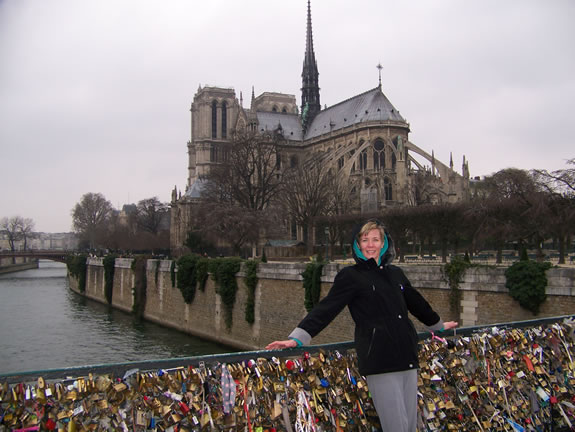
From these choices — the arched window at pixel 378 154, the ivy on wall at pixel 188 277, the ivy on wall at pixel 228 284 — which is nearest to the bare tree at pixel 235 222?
the ivy on wall at pixel 188 277

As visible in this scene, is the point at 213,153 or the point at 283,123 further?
the point at 213,153

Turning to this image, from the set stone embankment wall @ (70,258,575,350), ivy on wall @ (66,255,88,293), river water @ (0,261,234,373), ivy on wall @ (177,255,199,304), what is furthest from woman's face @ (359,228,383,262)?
ivy on wall @ (66,255,88,293)

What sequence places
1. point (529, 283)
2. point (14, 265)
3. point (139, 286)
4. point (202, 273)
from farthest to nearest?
point (14, 265), point (139, 286), point (202, 273), point (529, 283)

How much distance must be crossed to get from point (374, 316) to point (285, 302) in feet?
49.1

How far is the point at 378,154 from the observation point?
58406mm

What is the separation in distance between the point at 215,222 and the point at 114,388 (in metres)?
32.4

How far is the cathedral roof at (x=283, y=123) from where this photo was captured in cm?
7612

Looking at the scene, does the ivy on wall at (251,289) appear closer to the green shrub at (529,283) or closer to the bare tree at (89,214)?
the green shrub at (529,283)

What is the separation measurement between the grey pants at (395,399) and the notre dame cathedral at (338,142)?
40.5 m

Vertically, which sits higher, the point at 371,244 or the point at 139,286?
the point at 371,244

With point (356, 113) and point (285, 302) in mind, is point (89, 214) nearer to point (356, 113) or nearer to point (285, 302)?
point (356, 113)

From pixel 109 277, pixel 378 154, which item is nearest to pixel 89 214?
pixel 378 154

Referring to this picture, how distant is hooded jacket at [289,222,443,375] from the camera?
11.6ft

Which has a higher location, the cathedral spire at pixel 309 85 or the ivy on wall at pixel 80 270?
the cathedral spire at pixel 309 85
